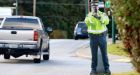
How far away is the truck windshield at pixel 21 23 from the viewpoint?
22203 mm

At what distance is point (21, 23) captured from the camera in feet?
73.1

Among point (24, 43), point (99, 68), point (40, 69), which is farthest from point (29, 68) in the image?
point (99, 68)

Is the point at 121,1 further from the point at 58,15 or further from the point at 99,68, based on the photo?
the point at 58,15

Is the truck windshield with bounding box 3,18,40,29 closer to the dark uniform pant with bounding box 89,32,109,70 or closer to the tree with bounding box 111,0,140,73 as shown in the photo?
the dark uniform pant with bounding box 89,32,109,70

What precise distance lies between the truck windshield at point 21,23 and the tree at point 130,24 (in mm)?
11562

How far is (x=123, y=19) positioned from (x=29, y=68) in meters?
8.47

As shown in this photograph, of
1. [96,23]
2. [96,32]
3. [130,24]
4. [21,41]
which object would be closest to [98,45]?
[96,32]

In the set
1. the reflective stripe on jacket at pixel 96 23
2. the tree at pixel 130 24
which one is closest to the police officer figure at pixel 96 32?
the reflective stripe on jacket at pixel 96 23

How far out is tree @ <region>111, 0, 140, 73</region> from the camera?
33.4 feet

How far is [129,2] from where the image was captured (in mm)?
10180

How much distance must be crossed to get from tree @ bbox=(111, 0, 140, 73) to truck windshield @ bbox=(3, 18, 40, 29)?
1156 cm

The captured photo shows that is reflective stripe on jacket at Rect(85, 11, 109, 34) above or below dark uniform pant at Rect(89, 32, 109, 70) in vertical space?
above

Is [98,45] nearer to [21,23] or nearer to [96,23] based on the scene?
[96,23]

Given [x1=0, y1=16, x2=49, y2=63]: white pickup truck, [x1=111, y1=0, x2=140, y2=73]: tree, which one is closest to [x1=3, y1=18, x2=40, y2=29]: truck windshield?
[x1=0, y1=16, x2=49, y2=63]: white pickup truck
